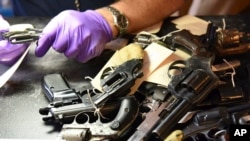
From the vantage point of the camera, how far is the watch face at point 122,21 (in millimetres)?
870

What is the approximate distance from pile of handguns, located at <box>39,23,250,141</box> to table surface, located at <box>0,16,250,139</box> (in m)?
0.03

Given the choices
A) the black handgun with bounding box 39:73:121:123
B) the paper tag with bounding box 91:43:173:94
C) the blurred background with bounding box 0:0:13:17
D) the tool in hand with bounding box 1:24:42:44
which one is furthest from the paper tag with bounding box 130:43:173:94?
the blurred background with bounding box 0:0:13:17

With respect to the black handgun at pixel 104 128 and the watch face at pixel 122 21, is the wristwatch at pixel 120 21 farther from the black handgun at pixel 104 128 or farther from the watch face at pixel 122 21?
the black handgun at pixel 104 128

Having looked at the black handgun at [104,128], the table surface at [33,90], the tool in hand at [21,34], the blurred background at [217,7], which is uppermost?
the tool in hand at [21,34]

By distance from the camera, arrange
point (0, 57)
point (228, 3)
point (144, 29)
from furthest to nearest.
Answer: point (228, 3), point (144, 29), point (0, 57)

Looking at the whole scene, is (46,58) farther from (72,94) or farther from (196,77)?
(196,77)

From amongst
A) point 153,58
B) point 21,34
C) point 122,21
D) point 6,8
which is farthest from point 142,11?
point 6,8

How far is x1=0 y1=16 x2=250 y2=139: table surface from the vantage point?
68 centimetres

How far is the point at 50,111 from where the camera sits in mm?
685

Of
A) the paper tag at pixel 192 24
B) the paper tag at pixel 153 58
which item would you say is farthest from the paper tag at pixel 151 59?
the paper tag at pixel 192 24

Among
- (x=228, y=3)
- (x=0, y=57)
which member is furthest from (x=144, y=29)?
(x=228, y=3)

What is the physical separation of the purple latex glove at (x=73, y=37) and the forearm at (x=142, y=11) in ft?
0.26

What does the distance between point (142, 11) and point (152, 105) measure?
0.30 metres

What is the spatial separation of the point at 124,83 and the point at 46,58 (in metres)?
0.23
